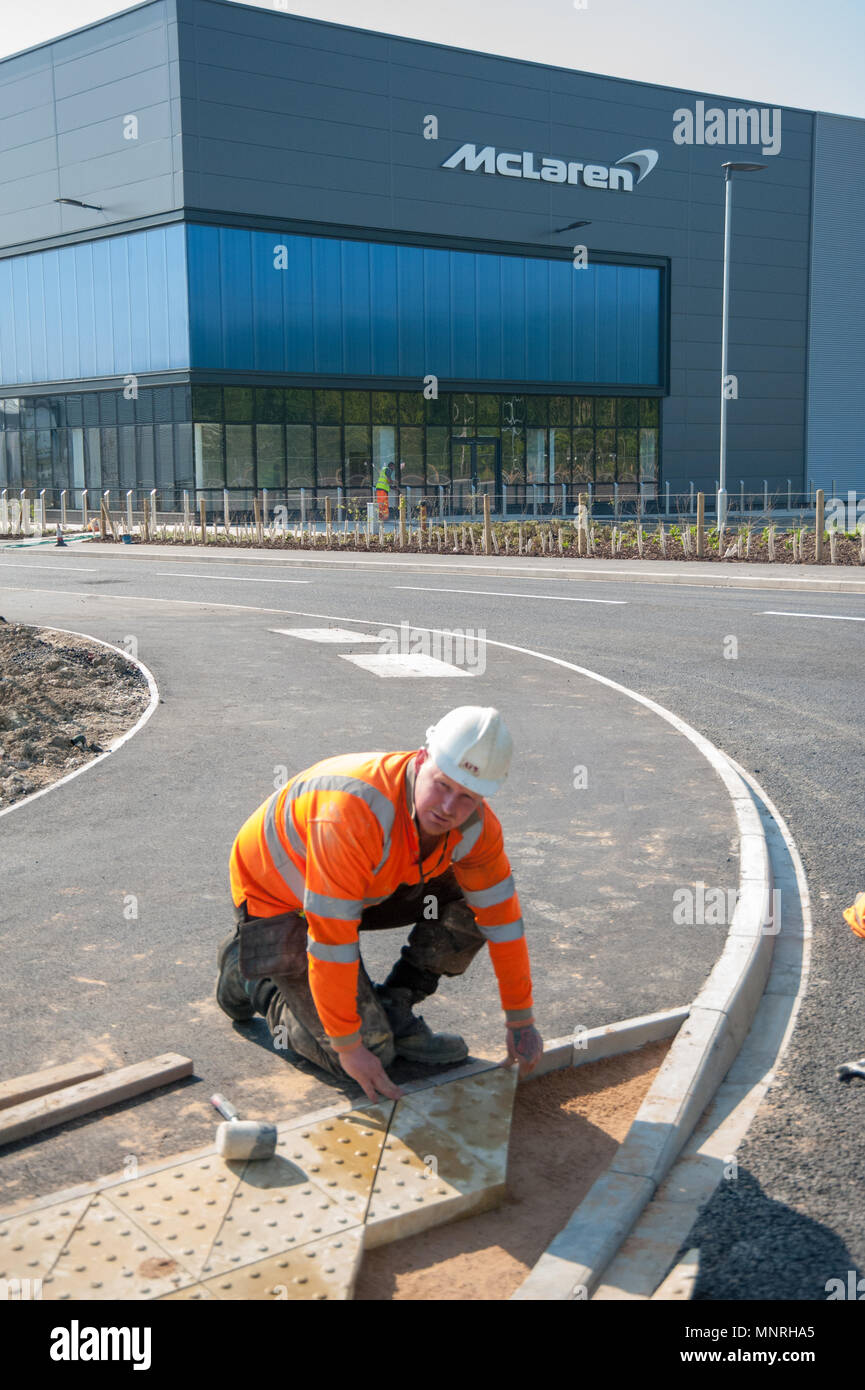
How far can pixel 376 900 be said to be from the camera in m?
4.30

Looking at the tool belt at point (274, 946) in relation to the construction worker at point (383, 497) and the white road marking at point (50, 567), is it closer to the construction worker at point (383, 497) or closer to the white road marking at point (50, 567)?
the white road marking at point (50, 567)

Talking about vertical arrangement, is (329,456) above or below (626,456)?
below

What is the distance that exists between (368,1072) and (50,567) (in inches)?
1026

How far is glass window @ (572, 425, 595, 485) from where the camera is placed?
177 feet

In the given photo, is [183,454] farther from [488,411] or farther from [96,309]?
[488,411]

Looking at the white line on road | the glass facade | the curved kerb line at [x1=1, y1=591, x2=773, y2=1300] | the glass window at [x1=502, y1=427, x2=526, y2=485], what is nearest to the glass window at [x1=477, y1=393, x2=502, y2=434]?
the glass facade

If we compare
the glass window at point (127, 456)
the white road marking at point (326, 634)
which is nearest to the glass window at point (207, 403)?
the glass window at point (127, 456)

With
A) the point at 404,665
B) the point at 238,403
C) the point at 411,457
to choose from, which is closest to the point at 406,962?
the point at 404,665

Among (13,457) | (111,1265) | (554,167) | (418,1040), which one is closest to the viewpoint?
(111,1265)

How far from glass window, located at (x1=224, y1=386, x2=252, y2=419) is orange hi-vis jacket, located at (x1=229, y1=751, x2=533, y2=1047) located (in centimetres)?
4194

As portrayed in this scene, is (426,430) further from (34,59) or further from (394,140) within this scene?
Answer: (34,59)

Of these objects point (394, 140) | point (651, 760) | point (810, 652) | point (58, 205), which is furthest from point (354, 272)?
point (651, 760)

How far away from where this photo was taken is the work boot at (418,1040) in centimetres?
466
